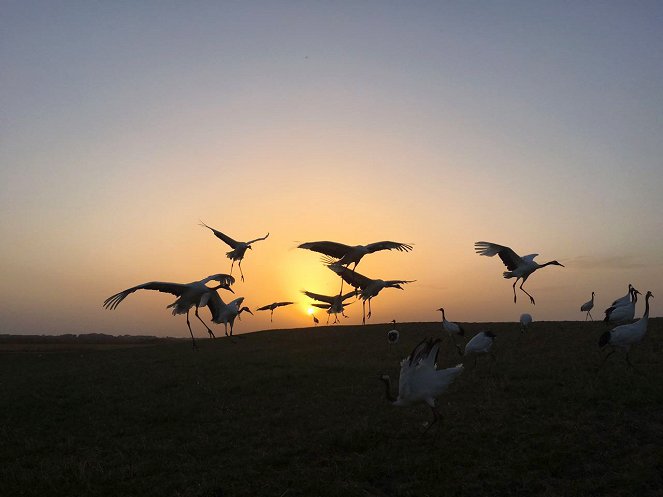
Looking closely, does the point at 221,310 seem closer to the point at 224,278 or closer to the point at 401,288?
the point at 224,278

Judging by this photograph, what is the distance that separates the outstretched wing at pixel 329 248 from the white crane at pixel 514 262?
5543 millimetres

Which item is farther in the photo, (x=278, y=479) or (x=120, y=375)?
(x=120, y=375)

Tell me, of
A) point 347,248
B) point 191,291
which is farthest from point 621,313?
point 191,291

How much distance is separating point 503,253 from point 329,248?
7.35m

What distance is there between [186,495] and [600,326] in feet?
62.6

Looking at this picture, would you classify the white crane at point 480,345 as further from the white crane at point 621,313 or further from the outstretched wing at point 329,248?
the outstretched wing at point 329,248

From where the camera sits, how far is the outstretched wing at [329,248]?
→ 20.8 metres

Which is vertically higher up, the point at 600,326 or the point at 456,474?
the point at 600,326

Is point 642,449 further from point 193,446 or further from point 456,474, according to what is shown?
point 193,446

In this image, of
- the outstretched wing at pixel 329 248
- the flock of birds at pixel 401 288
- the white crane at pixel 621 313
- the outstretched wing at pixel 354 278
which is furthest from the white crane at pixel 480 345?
the outstretched wing at pixel 354 278

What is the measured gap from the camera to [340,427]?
34.1ft

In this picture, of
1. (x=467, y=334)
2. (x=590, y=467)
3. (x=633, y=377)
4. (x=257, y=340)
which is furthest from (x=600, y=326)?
(x=257, y=340)

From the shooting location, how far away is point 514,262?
2291 centimetres

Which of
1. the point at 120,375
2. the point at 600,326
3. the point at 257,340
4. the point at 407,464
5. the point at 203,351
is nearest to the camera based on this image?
the point at 407,464
